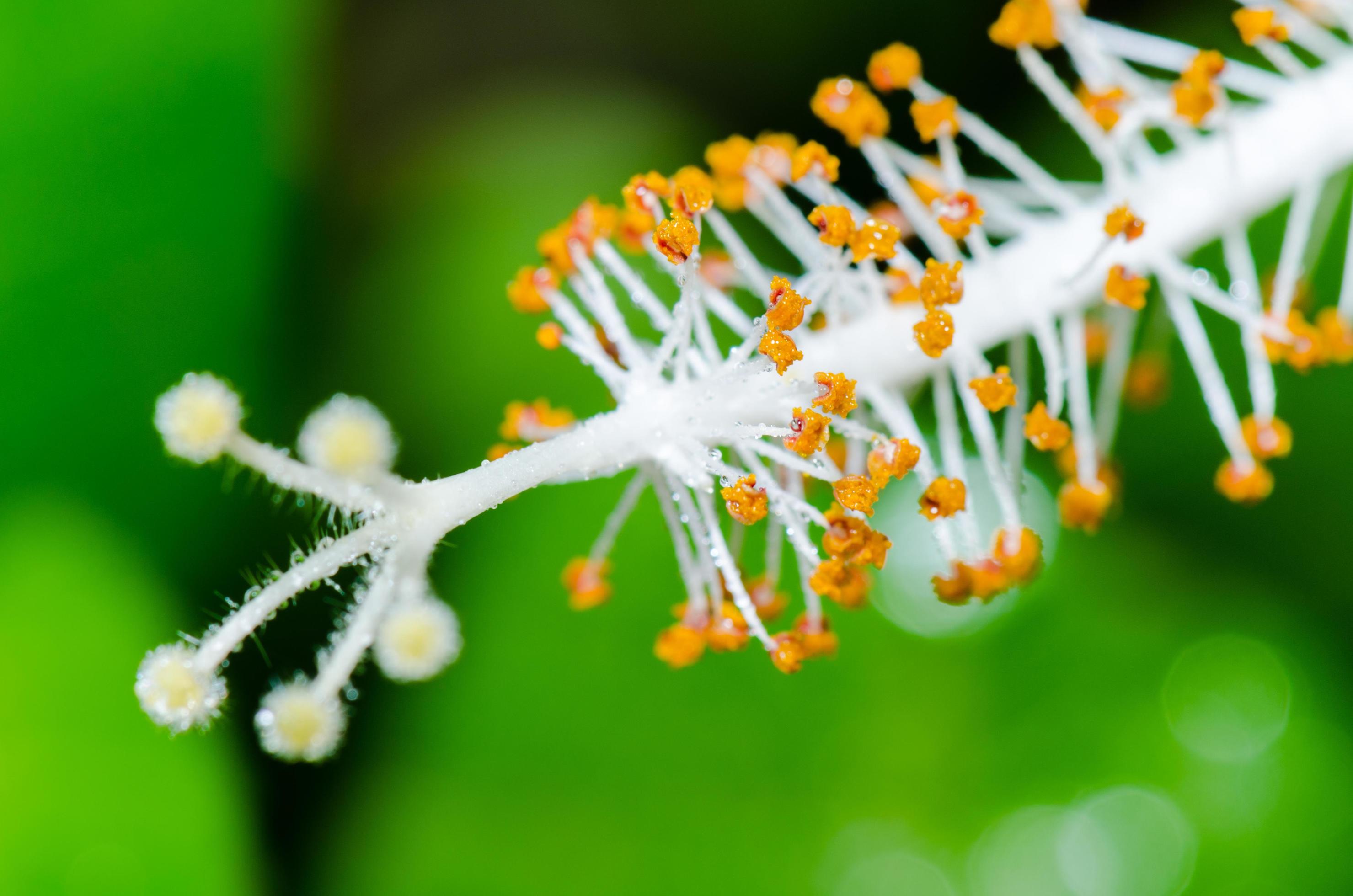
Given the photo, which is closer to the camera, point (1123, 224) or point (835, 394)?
point (835, 394)

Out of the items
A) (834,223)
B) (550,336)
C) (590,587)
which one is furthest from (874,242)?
(590,587)

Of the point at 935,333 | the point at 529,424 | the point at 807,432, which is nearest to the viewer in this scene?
the point at 807,432

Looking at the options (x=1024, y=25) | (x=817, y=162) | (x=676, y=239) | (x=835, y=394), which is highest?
(x=1024, y=25)

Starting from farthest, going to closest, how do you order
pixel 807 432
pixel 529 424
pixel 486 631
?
pixel 486 631, pixel 529 424, pixel 807 432

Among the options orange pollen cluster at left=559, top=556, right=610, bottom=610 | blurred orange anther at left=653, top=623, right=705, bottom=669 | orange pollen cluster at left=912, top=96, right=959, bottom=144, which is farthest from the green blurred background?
orange pollen cluster at left=912, top=96, right=959, bottom=144

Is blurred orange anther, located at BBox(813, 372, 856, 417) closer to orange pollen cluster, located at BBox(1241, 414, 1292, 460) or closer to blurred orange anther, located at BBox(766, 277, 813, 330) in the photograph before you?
blurred orange anther, located at BBox(766, 277, 813, 330)

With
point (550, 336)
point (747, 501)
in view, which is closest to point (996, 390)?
point (747, 501)

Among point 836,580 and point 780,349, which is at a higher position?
point 780,349

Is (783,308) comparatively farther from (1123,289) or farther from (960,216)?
(1123,289)

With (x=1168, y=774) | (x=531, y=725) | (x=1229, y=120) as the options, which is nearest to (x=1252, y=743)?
(x=1168, y=774)
